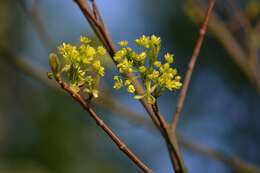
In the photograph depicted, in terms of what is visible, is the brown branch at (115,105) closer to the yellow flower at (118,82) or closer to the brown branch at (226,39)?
the brown branch at (226,39)

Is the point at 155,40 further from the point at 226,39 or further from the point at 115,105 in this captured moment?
the point at 226,39

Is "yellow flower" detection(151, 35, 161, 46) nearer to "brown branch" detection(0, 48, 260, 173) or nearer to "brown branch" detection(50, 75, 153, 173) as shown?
"brown branch" detection(50, 75, 153, 173)

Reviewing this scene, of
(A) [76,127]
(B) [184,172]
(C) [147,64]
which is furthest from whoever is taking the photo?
(A) [76,127]

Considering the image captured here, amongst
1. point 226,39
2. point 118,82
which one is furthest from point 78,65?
point 226,39

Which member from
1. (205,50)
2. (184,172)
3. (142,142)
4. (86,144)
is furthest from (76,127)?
(184,172)

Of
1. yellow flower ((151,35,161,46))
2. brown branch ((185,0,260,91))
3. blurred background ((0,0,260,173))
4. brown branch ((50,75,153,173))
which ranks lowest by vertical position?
brown branch ((50,75,153,173))

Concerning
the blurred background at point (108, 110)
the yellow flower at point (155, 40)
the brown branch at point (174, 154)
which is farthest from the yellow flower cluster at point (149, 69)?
the blurred background at point (108, 110)

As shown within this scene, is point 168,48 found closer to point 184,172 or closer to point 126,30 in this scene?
point 126,30

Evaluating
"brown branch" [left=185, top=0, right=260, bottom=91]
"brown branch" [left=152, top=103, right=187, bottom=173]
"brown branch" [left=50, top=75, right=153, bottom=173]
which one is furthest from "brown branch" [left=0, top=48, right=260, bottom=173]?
"brown branch" [left=50, top=75, right=153, bottom=173]
